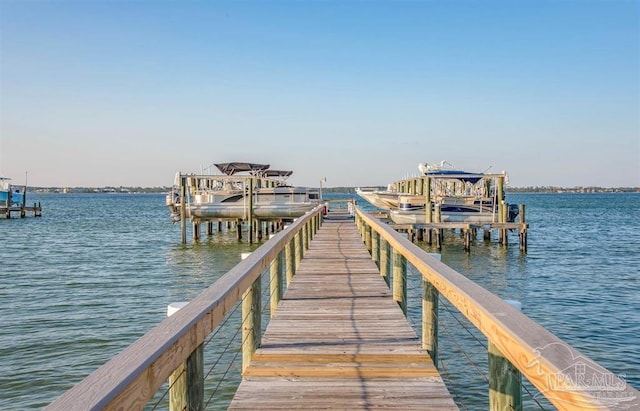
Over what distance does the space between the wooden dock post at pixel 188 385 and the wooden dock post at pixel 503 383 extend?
1469 mm

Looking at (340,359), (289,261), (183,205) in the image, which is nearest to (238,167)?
(183,205)

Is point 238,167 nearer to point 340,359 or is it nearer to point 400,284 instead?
point 400,284

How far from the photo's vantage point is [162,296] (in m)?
15.8

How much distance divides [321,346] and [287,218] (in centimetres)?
2801

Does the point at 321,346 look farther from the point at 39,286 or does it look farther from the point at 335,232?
the point at 39,286

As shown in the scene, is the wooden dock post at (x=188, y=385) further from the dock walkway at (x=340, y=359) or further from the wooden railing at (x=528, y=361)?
the wooden railing at (x=528, y=361)

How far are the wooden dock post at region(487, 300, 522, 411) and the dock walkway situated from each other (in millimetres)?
634

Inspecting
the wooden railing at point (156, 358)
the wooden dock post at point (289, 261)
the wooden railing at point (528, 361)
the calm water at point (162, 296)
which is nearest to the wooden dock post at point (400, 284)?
the calm water at point (162, 296)

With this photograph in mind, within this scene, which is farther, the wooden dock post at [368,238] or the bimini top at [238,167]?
the bimini top at [238,167]

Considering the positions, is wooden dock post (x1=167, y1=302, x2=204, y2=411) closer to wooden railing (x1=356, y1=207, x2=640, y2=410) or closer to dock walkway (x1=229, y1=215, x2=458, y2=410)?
dock walkway (x1=229, y1=215, x2=458, y2=410)

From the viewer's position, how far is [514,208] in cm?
3262

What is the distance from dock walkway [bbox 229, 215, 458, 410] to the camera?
3480 mm

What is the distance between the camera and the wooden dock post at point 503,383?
2715 mm

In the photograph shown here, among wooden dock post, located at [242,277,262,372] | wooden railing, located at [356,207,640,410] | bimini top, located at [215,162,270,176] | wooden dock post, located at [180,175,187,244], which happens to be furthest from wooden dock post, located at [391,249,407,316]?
bimini top, located at [215,162,270,176]
